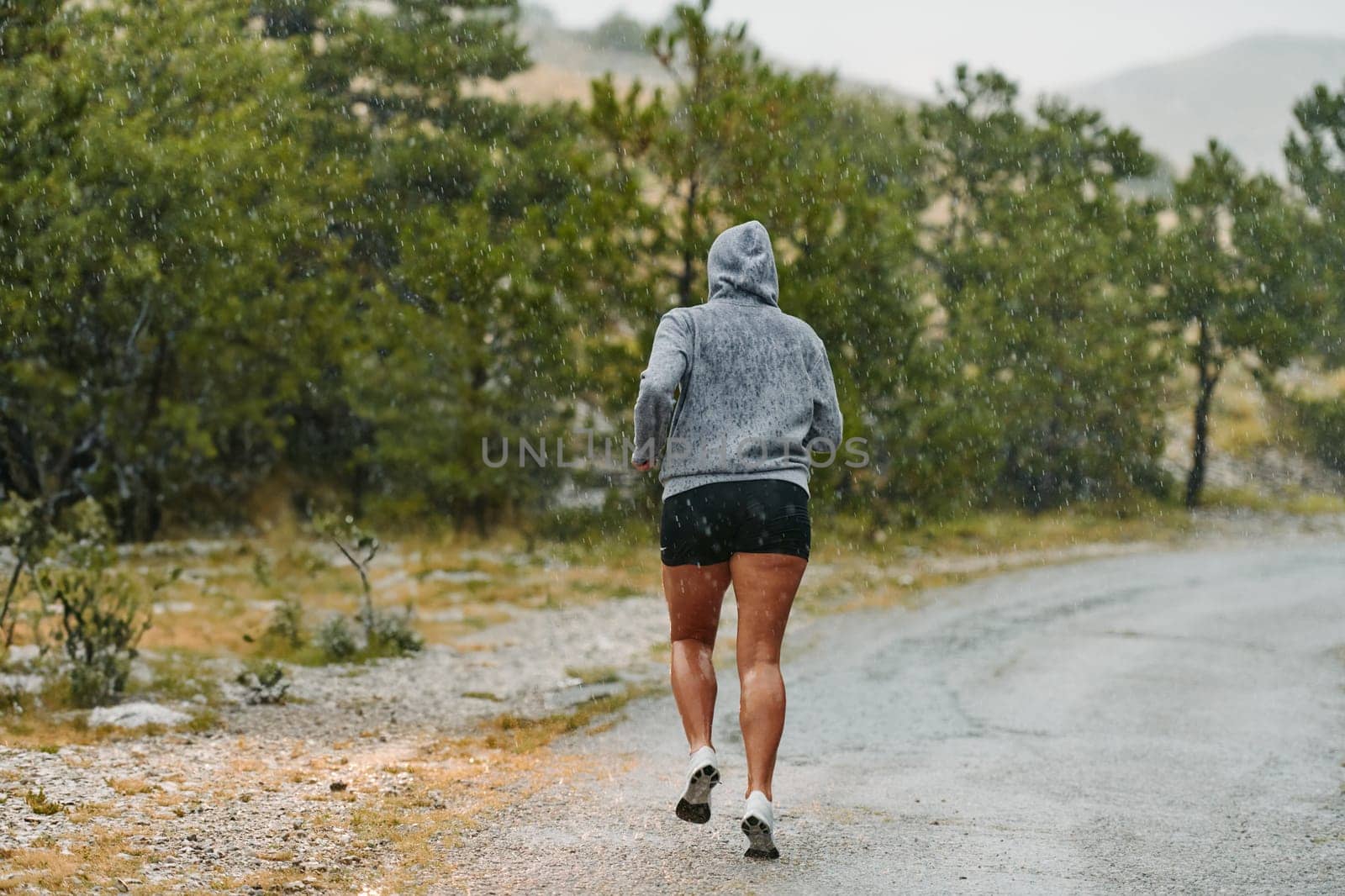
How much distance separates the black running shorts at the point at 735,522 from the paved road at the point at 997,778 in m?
0.96

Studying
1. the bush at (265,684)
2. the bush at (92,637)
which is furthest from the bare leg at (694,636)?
the bush at (92,637)

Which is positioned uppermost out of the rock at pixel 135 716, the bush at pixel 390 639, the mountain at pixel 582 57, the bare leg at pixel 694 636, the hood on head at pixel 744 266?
the mountain at pixel 582 57

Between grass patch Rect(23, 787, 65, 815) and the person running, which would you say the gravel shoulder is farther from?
the person running

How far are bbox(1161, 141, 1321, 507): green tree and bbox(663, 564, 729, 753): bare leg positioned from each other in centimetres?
2572

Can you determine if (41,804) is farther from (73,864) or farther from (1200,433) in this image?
(1200,433)

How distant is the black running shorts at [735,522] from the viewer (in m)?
4.07

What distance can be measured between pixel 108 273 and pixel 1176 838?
12.2 metres

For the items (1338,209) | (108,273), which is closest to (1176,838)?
(108,273)

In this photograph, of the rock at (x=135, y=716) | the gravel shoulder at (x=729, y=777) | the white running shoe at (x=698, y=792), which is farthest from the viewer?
the rock at (x=135, y=716)

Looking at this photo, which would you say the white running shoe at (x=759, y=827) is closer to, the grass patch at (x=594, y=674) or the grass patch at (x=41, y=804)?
the grass patch at (x=41, y=804)

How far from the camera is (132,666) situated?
7676 millimetres

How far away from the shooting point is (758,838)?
3.89m

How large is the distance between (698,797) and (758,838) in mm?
236

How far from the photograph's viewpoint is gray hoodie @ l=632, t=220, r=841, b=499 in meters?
4.11
